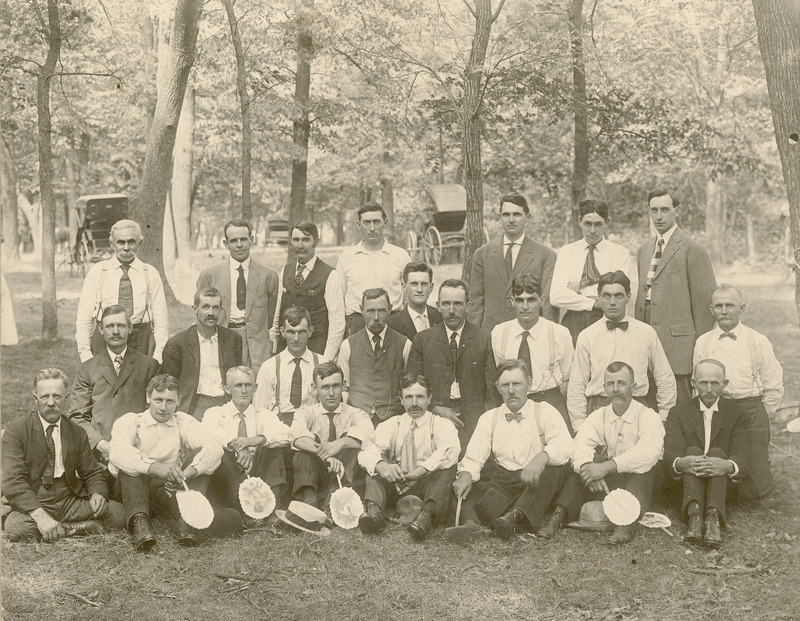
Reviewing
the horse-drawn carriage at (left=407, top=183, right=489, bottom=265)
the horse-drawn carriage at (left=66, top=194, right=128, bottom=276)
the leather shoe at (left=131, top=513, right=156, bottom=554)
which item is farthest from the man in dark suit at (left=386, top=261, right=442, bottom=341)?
the horse-drawn carriage at (left=66, top=194, right=128, bottom=276)

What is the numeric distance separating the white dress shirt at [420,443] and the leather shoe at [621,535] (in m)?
0.95

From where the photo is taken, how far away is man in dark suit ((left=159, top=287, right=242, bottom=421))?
17.7 ft

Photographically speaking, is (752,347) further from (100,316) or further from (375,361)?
(100,316)

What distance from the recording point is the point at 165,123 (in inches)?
334

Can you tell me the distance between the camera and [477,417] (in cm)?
527

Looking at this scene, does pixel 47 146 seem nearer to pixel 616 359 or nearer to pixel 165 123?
pixel 165 123

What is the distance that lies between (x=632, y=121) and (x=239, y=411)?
8.01 metres

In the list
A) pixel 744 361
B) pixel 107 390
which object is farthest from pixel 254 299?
pixel 744 361

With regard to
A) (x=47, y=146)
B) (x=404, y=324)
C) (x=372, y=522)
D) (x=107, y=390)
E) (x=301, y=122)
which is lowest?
(x=372, y=522)

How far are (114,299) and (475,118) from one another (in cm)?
369

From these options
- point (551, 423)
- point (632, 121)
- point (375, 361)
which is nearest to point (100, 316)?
point (375, 361)

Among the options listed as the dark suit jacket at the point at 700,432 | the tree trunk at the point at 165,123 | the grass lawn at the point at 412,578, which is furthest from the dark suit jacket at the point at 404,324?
the tree trunk at the point at 165,123

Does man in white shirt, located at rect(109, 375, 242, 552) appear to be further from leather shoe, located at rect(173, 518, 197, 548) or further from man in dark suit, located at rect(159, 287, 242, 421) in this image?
man in dark suit, located at rect(159, 287, 242, 421)

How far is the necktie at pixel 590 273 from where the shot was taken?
556 centimetres
